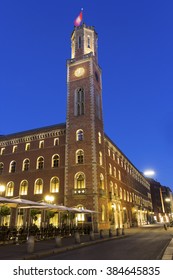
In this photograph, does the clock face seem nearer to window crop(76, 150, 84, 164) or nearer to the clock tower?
the clock tower

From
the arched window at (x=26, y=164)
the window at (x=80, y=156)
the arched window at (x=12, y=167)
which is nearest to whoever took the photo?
the window at (x=80, y=156)

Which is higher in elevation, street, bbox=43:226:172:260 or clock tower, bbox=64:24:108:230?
clock tower, bbox=64:24:108:230

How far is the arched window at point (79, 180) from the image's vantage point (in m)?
34.3

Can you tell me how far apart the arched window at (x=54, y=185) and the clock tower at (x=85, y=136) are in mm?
2450

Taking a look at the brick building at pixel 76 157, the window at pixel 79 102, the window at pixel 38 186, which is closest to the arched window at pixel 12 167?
the brick building at pixel 76 157

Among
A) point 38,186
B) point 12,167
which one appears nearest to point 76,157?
point 38,186

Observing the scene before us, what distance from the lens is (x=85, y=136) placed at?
36469mm

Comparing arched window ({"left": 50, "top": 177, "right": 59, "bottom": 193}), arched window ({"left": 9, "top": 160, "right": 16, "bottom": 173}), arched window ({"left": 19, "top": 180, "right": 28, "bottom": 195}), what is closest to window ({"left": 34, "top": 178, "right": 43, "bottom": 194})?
arched window ({"left": 19, "top": 180, "right": 28, "bottom": 195})

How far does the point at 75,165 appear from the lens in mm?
35312

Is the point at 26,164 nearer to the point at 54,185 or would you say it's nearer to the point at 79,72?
the point at 54,185

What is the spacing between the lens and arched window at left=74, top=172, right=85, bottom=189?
1351 inches

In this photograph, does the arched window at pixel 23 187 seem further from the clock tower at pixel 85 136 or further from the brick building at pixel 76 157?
→ the clock tower at pixel 85 136

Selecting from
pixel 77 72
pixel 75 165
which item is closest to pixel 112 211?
pixel 75 165
